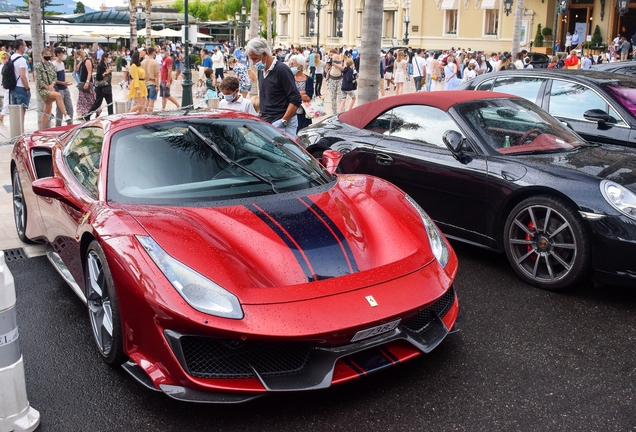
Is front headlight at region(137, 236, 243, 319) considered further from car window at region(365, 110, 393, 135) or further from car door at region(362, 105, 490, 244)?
car window at region(365, 110, 393, 135)

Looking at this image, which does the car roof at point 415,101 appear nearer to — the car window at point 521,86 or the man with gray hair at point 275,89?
the man with gray hair at point 275,89

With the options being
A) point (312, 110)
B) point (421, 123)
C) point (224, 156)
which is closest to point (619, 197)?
point (421, 123)

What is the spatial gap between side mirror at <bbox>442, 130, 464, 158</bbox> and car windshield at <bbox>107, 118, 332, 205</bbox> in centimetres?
130

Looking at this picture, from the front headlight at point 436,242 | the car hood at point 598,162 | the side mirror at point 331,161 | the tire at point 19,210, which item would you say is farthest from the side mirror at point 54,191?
the car hood at point 598,162

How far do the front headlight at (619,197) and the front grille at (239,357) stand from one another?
8.54 feet

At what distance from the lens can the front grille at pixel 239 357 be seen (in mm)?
3105

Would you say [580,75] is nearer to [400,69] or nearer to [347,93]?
[347,93]

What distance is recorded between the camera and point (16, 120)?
41.3 ft

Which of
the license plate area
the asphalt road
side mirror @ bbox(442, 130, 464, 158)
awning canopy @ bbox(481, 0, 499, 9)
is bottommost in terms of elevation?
the asphalt road

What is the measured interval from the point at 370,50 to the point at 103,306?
813 cm

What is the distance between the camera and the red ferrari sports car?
122 inches

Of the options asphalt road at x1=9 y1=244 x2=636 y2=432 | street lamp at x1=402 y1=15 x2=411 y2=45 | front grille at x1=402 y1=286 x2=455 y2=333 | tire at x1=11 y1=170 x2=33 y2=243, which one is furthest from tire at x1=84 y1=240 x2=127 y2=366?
street lamp at x1=402 y1=15 x2=411 y2=45

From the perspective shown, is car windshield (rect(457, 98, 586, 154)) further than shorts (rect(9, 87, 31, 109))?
No

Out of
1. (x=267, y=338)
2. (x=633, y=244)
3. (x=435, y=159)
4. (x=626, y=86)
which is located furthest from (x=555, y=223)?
(x=626, y=86)
